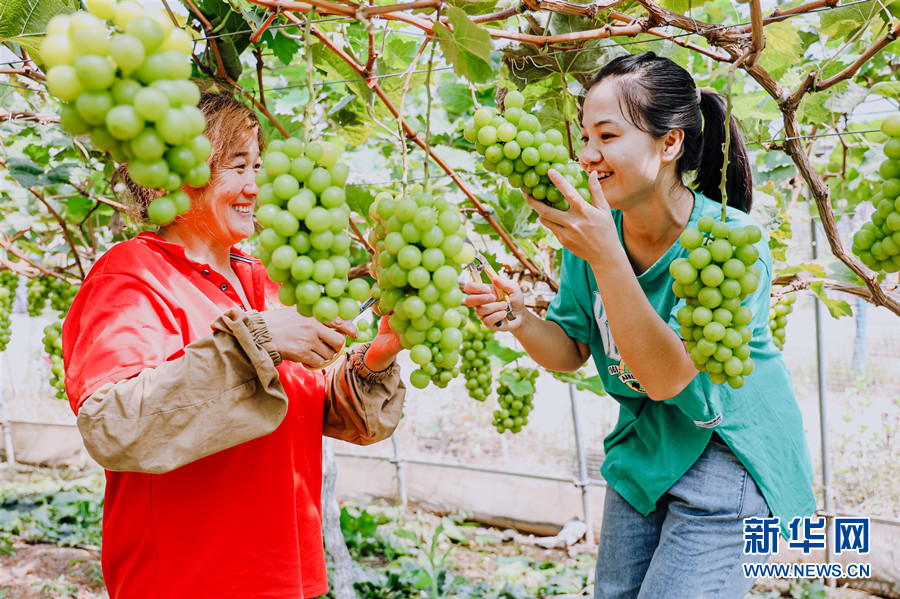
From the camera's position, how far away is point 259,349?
43.3 inches

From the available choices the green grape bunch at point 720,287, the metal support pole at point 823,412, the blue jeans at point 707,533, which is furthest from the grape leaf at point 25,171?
the metal support pole at point 823,412

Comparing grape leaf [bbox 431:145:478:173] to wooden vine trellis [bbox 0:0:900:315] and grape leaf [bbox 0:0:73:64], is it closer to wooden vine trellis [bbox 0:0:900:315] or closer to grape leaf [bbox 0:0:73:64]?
wooden vine trellis [bbox 0:0:900:315]

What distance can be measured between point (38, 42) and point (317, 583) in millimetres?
1199

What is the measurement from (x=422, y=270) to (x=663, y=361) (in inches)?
25.0

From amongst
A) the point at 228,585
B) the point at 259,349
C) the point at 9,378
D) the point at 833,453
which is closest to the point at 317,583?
the point at 228,585

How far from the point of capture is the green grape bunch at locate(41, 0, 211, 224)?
0.58 metres

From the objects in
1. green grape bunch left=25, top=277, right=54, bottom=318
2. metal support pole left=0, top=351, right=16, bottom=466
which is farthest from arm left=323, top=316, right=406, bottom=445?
metal support pole left=0, top=351, right=16, bottom=466

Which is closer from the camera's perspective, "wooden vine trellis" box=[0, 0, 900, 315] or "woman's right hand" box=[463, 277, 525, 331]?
"wooden vine trellis" box=[0, 0, 900, 315]

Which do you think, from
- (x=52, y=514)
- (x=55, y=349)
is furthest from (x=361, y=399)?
(x=52, y=514)

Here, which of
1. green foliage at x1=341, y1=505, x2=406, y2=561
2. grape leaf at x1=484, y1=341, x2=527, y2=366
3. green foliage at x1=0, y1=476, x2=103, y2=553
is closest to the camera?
grape leaf at x1=484, y1=341, x2=527, y2=366

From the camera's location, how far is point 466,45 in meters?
0.95

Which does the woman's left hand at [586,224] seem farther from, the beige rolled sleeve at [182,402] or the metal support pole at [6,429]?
the metal support pole at [6,429]

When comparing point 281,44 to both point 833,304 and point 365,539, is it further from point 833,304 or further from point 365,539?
point 365,539

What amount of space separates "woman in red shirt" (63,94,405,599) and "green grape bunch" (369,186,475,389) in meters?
0.17
